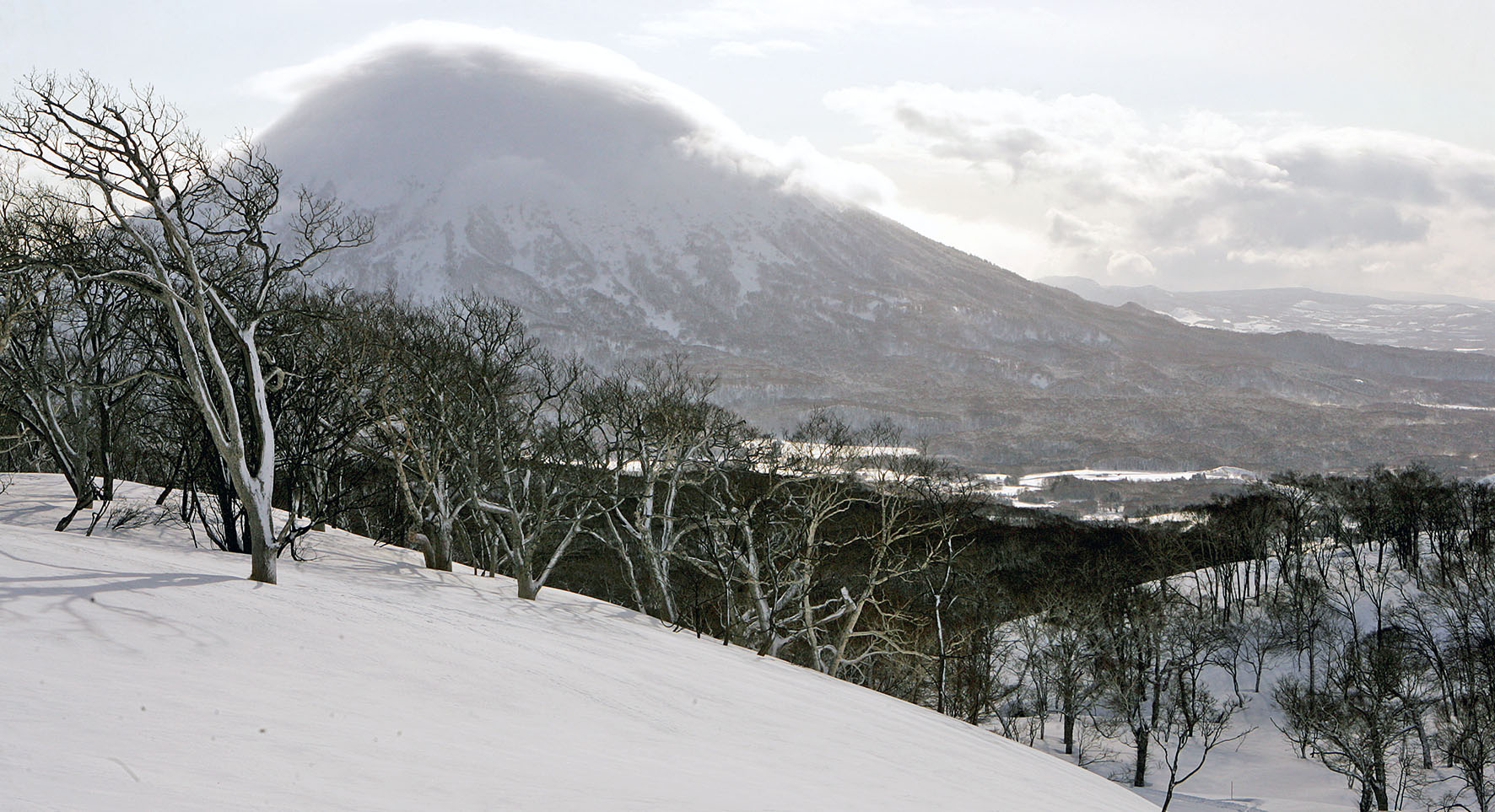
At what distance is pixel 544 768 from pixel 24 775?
11.2 ft

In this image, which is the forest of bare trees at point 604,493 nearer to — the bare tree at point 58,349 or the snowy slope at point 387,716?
the bare tree at point 58,349

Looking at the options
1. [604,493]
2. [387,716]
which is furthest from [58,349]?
[387,716]

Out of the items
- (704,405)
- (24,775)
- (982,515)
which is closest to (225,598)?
(24,775)

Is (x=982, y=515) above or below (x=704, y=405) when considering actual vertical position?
below

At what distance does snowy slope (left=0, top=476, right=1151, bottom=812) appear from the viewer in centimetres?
597

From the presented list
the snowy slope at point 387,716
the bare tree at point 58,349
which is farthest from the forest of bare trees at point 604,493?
the snowy slope at point 387,716

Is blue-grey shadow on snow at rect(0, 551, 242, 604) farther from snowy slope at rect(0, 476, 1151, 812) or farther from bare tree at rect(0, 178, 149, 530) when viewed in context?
bare tree at rect(0, 178, 149, 530)

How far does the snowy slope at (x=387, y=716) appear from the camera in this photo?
5969 millimetres

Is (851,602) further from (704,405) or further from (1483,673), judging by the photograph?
(1483,673)

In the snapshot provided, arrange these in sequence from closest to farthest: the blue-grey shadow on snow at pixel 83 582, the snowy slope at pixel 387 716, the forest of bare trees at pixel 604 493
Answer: the snowy slope at pixel 387 716 → the blue-grey shadow on snow at pixel 83 582 → the forest of bare trees at pixel 604 493

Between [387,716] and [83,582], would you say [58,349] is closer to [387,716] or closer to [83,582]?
[83,582]

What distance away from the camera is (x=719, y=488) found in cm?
4066

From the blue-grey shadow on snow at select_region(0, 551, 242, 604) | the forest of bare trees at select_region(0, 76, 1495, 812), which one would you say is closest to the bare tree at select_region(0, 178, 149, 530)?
the forest of bare trees at select_region(0, 76, 1495, 812)

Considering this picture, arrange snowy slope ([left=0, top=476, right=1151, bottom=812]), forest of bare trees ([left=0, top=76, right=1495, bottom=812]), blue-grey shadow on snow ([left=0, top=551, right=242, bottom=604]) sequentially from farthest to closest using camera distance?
forest of bare trees ([left=0, top=76, right=1495, bottom=812])
blue-grey shadow on snow ([left=0, top=551, right=242, bottom=604])
snowy slope ([left=0, top=476, right=1151, bottom=812])
